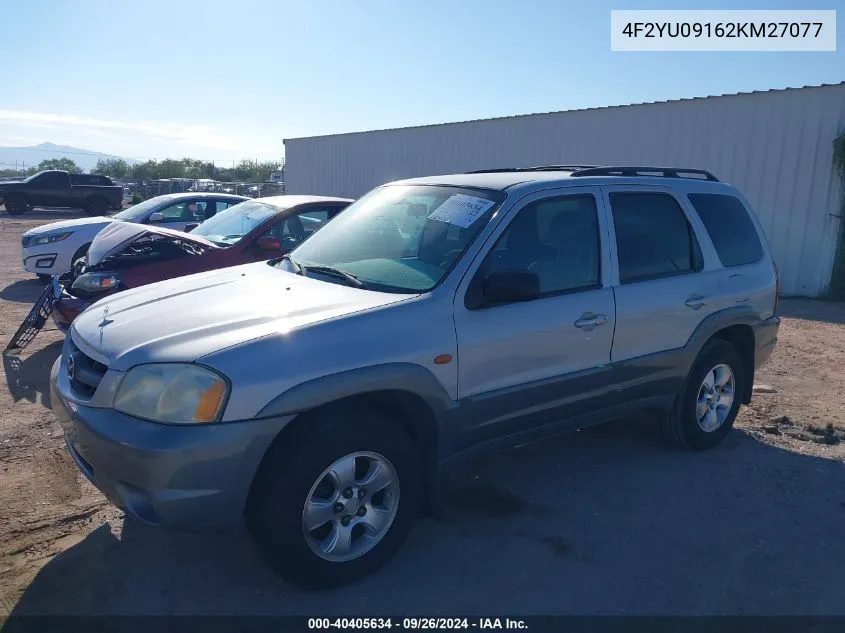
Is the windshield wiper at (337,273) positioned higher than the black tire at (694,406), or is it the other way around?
the windshield wiper at (337,273)

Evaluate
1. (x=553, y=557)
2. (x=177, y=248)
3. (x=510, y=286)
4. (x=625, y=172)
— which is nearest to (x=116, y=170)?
(x=177, y=248)

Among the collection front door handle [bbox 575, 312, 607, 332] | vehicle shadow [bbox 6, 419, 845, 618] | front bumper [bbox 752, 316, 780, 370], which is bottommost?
vehicle shadow [bbox 6, 419, 845, 618]

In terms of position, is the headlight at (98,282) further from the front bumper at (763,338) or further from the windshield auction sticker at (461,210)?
the front bumper at (763,338)

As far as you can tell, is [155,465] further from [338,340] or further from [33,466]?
[33,466]

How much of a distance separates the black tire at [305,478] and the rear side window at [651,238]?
1.88m

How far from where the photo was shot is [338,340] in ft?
9.84

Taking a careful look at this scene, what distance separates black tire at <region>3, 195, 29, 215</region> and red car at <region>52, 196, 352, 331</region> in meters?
24.3

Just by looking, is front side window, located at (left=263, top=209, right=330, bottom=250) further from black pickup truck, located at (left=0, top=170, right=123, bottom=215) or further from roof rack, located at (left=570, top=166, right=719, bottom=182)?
black pickup truck, located at (left=0, top=170, right=123, bottom=215)

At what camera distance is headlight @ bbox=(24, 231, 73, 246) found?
10266 mm

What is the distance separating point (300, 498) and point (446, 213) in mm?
1768

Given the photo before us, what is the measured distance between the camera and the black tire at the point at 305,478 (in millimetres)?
2885

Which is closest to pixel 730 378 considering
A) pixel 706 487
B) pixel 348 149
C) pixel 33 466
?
pixel 706 487

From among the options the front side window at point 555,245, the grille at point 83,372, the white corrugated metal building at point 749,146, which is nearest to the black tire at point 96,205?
the white corrugated metal building at point 749,146

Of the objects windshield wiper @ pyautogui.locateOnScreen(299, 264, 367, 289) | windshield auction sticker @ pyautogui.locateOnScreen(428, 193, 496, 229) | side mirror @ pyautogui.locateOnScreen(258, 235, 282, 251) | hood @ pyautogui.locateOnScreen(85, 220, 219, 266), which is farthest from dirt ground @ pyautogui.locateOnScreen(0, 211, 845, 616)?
side mirror @ pyautogui.locateOnScreen(258, 235, 282, 251)
